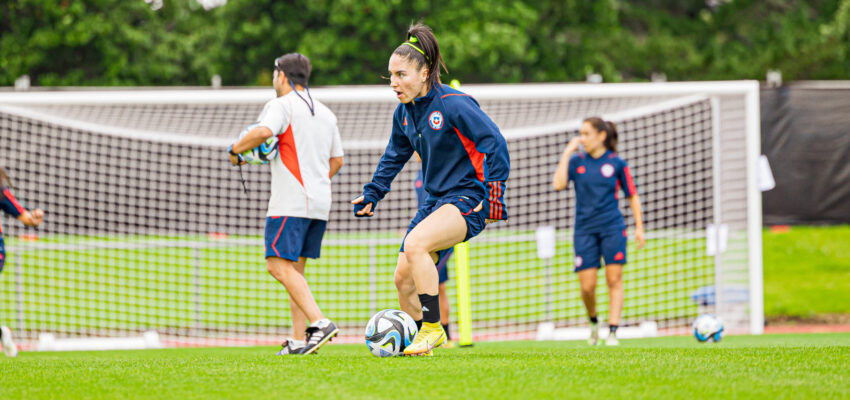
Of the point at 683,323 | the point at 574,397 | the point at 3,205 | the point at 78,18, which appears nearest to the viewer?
the point at 574,397

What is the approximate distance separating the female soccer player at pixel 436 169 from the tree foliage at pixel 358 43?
19182mm

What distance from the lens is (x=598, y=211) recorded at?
25.3ft

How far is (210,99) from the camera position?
9.46m

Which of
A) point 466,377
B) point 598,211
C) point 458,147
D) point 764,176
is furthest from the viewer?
point 764,176

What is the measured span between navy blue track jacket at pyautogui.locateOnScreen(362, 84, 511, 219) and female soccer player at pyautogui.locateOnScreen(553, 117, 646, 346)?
3.00 m

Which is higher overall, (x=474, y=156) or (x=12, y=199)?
(x=474, y=156)

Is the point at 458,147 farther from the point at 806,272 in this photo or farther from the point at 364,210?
the point at 806,272

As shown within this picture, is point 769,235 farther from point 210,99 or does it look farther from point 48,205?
point 48,205

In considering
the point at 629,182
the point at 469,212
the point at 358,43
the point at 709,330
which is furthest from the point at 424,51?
the point at 358,43

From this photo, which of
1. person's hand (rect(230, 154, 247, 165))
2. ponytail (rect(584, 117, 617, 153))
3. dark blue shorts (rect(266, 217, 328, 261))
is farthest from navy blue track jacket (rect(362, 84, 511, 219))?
ponytail (rect(584, 117, 617, 153))

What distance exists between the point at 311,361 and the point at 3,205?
3.60 meters

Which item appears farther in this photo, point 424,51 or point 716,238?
point 716,238

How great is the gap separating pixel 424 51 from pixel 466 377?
197 centimetres

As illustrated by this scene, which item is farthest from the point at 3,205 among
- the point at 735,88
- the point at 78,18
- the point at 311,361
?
the point at 78,18
